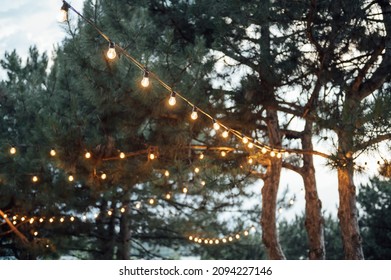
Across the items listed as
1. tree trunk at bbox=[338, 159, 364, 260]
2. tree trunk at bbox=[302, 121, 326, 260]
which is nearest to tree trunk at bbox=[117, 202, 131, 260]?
tree trunk at bbox=[302, 121, 326, 260]

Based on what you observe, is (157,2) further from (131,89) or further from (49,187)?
(49,187)

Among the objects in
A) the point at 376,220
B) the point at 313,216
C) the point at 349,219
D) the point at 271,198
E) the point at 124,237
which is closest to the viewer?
the point at 349,219

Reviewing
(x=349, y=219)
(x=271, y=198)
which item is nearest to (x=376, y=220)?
(x=271, y=198)

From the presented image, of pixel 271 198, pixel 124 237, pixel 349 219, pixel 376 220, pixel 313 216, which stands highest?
pixel 376 220

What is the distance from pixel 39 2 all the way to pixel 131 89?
286cm

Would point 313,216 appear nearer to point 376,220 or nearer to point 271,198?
point 271,198

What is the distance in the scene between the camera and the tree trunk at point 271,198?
5.30 metres

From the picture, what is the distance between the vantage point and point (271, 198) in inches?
214

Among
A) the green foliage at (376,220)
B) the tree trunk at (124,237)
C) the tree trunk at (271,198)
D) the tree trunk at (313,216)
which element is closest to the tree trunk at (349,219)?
the tree trunk at (313,216)
